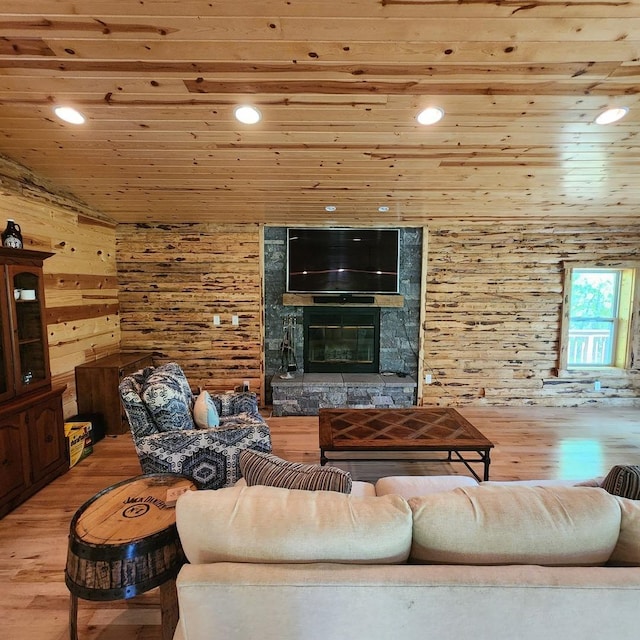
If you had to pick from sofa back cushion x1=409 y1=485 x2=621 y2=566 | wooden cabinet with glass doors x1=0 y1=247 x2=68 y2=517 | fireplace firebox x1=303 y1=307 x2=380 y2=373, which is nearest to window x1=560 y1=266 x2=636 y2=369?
fireplace firebox x1=303 y1=307 x2=380 y2=373

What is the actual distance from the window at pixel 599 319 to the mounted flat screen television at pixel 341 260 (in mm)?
2647

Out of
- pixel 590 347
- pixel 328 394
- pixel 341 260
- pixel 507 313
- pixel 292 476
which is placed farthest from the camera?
pixel 590 347

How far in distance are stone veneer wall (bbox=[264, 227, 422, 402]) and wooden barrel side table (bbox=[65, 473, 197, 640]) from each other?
11.1ft

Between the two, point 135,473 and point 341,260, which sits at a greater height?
point 341,260

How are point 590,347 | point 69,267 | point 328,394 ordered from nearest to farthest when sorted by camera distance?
point 69,267, point 328,394, point 590,347

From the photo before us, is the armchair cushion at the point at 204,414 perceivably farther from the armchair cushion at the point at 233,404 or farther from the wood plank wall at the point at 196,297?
the wood plank wall at the point at 196,297

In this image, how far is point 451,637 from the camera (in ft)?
3.28

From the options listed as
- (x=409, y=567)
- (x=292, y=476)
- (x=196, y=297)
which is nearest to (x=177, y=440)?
(x=292, y=476)

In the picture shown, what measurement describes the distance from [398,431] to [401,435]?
79 mm

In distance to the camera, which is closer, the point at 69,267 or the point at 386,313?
the point at 69,267

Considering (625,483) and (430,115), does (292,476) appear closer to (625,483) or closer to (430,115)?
(625,483)

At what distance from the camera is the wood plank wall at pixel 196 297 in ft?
15.2

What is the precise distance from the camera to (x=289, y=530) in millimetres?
1048

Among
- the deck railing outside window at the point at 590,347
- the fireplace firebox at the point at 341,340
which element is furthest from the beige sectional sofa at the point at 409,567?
the deck railing outside window at the point at 590,347
